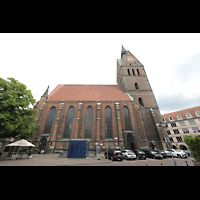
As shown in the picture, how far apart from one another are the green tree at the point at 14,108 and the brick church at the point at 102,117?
844 centimetres

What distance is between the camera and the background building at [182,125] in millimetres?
31905

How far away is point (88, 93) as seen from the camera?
101 ft

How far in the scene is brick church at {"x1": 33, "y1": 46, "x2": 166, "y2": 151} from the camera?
21656 millimetres

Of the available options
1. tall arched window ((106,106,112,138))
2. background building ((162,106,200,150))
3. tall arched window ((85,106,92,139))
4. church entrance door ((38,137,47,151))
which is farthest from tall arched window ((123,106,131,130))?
background building ((162,106,200,150))

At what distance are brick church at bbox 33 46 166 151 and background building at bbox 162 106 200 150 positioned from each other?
52.7 ft

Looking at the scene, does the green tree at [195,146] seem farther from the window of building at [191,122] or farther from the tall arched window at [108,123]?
the window of building at [191,122]

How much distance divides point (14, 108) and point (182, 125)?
4767 centimetres

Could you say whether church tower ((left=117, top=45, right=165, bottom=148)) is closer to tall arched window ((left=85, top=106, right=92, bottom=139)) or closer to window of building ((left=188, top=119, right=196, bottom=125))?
tall arched window ((left=85, top=106, right=92, bottom=139))

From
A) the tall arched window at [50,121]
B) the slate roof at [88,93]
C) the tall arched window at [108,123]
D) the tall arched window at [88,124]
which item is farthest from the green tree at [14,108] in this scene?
the tall arched window at [108,123]
